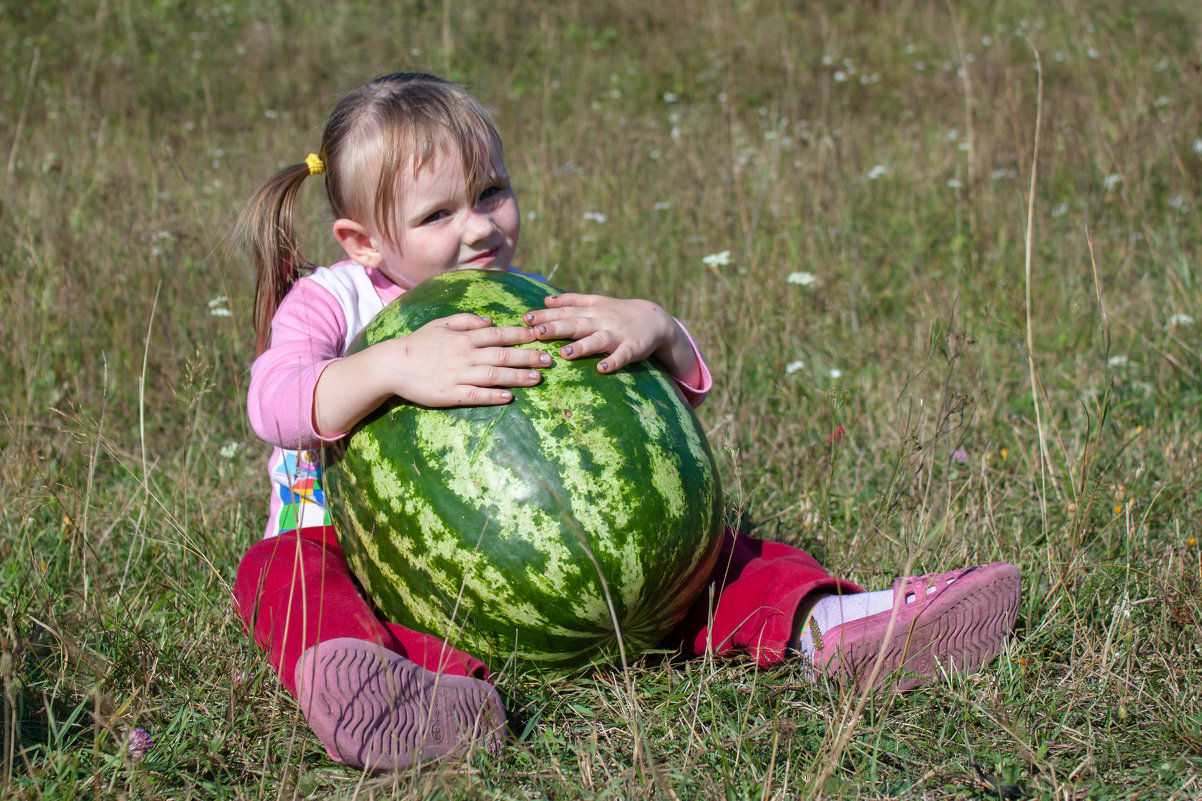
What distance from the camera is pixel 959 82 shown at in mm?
6961

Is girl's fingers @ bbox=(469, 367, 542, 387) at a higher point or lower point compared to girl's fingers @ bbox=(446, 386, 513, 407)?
higher

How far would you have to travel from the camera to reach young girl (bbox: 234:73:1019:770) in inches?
74.3

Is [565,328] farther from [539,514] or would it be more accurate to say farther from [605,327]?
[539,514]

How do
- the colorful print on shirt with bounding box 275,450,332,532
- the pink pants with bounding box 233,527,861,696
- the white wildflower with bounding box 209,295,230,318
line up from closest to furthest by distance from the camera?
1. the pink pants with bounding box 233,527,861,696
2. the colorful print on shirt with bounding box 275,450,332,532
3. the white wildflower with bounding box 209,295,230,318

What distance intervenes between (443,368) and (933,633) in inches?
47.0

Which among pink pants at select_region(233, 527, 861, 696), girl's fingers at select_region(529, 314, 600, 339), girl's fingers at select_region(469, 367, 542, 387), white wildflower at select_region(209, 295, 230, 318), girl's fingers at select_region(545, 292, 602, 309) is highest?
girl's fingers at select_region(545, 292, 602, 309)

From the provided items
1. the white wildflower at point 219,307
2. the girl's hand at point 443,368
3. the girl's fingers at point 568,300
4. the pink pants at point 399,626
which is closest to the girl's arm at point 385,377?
the girl's hand at point 443,368

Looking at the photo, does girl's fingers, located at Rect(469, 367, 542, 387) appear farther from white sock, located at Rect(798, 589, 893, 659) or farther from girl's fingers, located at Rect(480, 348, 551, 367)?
white sock, located at Rect(798, 589, 893, 659)

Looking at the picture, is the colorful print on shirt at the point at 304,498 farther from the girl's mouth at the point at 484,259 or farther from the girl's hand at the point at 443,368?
the girl's mouth at the point at 484,259

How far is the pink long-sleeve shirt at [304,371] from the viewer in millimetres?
2242

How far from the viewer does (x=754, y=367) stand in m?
3.85

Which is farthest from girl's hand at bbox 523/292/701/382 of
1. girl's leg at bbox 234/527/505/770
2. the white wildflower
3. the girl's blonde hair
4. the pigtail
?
the white wildflower

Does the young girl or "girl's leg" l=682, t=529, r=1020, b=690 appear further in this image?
"girl's leg" l=682, t=529, r=1020, b=690

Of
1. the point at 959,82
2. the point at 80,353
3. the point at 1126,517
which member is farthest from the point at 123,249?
the point at 959,82
